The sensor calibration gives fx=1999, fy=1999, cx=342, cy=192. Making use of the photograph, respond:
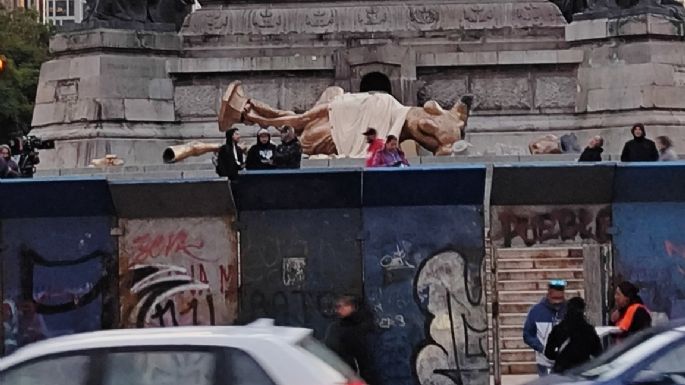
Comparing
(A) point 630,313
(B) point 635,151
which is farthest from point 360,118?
(A) point 630,313

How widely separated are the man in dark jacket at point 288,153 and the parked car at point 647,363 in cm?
1422

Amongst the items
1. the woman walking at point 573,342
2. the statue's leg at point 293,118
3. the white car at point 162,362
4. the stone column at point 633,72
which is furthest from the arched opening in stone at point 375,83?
the white car at point 162,362

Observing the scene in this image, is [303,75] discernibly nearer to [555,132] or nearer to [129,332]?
[555,132]

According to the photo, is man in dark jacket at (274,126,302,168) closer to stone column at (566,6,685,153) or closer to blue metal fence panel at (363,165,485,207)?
stone column at (566,6,685,153)

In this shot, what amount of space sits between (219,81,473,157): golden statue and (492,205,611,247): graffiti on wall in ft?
41.7

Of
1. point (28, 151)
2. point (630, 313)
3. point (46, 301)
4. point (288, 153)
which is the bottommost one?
point (630, 313)

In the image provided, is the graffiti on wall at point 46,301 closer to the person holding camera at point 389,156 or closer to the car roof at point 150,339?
the car roof at point 150,339

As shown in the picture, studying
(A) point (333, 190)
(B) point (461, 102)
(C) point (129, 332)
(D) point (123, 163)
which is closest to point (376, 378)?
(A) point (333, 190)

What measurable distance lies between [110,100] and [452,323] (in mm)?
18188

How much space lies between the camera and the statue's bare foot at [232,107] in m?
32.8

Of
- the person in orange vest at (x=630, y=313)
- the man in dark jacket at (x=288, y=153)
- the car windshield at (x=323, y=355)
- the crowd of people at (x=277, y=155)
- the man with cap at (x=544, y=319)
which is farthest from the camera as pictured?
the man in dark jacket at (x=288, y=153)

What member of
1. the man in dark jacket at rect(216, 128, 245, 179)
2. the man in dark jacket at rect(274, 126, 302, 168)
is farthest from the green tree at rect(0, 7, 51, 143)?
the man in dark jacket at rect(216, 128, 245, 179)

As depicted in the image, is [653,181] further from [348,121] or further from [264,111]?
[264,111]

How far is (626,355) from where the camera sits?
12.4m
